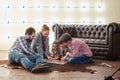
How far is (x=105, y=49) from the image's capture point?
570 centimetres

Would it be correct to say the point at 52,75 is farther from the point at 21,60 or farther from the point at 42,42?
the point at 42,42

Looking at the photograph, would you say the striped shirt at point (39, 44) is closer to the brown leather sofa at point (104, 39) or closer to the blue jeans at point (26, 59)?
the blue jeans at point (26, 59)

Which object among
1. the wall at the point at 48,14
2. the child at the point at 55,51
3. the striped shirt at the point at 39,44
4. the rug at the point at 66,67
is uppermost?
the wall at the point at 48,14

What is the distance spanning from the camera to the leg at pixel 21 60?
422cm

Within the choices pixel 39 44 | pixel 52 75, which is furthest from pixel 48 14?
pixel 52 75

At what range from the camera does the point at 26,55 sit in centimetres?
465

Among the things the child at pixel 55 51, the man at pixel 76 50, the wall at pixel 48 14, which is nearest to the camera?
the man at pixel 76 50

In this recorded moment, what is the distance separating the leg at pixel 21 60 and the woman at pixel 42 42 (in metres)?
0.59

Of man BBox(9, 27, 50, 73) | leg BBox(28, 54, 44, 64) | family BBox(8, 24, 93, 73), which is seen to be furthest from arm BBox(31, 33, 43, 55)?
leg BBox(28, 54, 44, 64)

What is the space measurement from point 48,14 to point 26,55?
2.90 meters

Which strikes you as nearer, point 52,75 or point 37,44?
point 52,75

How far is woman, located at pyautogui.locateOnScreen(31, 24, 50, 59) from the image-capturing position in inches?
205

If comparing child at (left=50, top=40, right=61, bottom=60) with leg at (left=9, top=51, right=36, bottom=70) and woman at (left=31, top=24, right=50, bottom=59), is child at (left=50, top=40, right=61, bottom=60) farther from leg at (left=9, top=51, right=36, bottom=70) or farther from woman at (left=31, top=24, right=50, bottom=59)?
leg at (left=9, top=51, right=36, bottom=70)

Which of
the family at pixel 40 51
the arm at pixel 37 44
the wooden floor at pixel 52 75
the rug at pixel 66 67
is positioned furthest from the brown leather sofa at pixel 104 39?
the wooden floor at pixel 52 75
